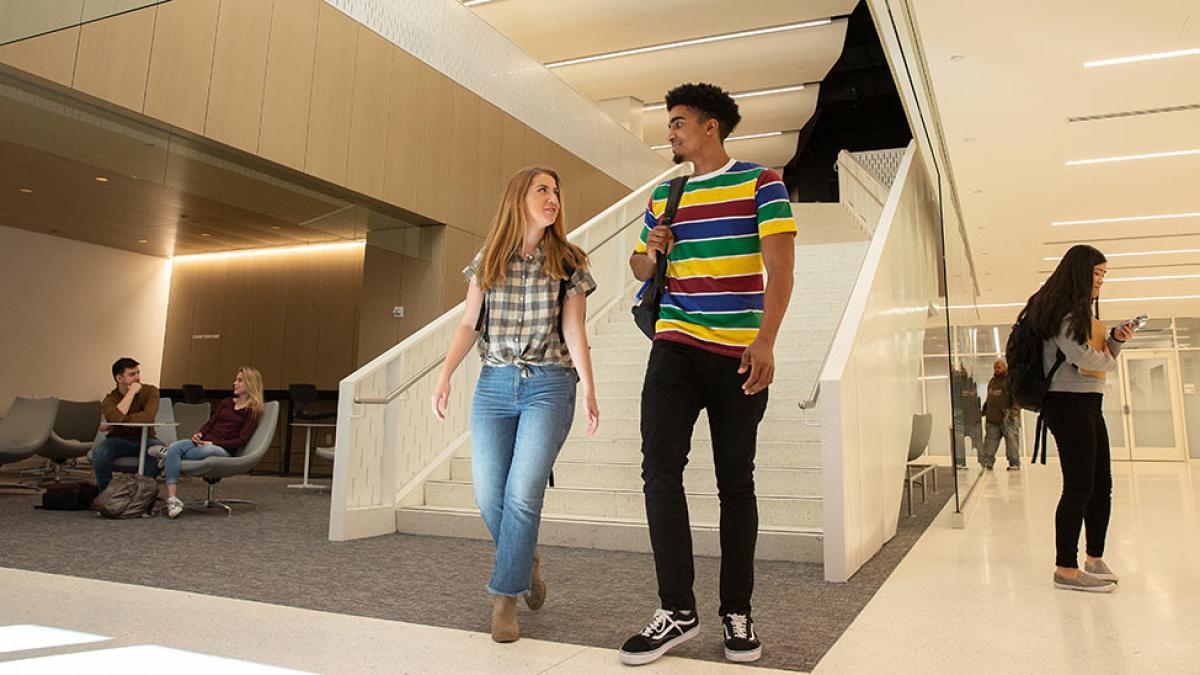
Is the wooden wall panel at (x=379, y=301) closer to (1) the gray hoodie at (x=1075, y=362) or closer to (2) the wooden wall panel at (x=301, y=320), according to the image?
(2) the wooden wall panel at (x=301, y=320)

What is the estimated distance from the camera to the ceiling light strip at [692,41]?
12.1 metres

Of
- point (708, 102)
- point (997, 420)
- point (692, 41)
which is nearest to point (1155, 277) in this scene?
point (997, 420)

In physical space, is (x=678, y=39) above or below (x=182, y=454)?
above

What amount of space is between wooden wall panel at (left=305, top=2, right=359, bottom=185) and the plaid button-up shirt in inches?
215

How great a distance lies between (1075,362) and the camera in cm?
334

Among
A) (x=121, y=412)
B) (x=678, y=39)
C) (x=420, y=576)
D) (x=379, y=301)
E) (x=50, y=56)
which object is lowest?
(x=420, y=576)

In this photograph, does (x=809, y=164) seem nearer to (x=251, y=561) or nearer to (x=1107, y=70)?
(x=1107, y=70)

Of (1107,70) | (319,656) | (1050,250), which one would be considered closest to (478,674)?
(319,656)

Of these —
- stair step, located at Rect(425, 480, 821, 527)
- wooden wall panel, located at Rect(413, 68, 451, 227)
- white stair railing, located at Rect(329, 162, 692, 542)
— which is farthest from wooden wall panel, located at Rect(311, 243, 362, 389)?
stair step, located at Rect(425, 480, 821, 527)

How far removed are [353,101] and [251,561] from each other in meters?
5.35

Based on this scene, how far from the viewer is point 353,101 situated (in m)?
7.80

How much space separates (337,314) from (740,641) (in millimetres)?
10133

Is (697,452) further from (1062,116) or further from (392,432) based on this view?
(1062,116)

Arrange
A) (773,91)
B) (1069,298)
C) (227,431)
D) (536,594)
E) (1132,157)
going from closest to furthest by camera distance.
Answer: (536,594) < (1069,298) < (227,431) < (1132,157) < (773,91)
